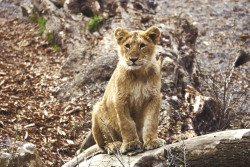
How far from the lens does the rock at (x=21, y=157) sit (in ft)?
18.4

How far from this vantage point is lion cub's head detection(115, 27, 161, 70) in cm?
546

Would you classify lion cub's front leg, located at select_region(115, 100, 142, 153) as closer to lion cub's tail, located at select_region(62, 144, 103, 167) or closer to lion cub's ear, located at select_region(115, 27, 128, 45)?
lion cub's tail, located at select_region(62, 144, 103, 167)

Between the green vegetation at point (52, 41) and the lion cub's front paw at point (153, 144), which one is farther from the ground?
the green vegetation at point (52, 41)

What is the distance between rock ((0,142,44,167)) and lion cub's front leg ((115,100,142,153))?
6.00 feet

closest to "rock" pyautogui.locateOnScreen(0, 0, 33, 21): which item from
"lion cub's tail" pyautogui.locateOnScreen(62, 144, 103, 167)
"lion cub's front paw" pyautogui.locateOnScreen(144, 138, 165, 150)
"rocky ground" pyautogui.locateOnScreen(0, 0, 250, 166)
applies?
"rocky ground" pyautogui.locateOnScreen(0, 0, 250, 166)

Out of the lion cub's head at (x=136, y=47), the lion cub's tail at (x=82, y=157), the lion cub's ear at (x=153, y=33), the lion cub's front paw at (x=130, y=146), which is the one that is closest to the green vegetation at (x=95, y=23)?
the lion cub's head at (x=136, y=47)

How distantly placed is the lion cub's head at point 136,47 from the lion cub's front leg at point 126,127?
0.70 metres

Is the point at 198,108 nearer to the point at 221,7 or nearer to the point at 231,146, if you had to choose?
the point at 231,146

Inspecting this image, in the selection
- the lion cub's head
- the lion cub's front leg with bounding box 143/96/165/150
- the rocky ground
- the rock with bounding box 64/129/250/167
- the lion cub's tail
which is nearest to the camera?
the rock with bounding box 64/129/250/167

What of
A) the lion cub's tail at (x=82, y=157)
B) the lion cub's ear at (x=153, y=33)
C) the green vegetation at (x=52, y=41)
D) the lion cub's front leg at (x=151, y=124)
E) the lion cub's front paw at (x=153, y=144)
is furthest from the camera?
the green vegetation at (x=52, y=41)

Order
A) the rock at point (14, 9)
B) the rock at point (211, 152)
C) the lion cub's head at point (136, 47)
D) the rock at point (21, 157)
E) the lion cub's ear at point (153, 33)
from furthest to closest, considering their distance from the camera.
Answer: the rock at point (14, 9) < the lion cub's ear at point (153, 33) < the rock at point (21, 157) < the lion cub's head at point (136, 47) < the rock at point (211, 152)

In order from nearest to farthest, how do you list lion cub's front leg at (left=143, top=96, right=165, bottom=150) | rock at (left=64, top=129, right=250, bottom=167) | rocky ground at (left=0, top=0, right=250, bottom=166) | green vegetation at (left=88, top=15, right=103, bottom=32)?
rock at (left=64, top=129, right=250, bottom=167)
lion cub's front leg at (left=143, top=96, right=165, bottom=150)
rocky ground at (left=0, top=0, right=250, bottom=166)
green vegetation at (left=88, top=15, right=103, bottom=32)

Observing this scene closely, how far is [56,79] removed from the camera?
10.3 metres

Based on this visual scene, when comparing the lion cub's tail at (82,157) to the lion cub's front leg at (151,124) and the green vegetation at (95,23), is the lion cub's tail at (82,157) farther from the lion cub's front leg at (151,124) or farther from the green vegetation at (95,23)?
the green vegetation at (95,23)
